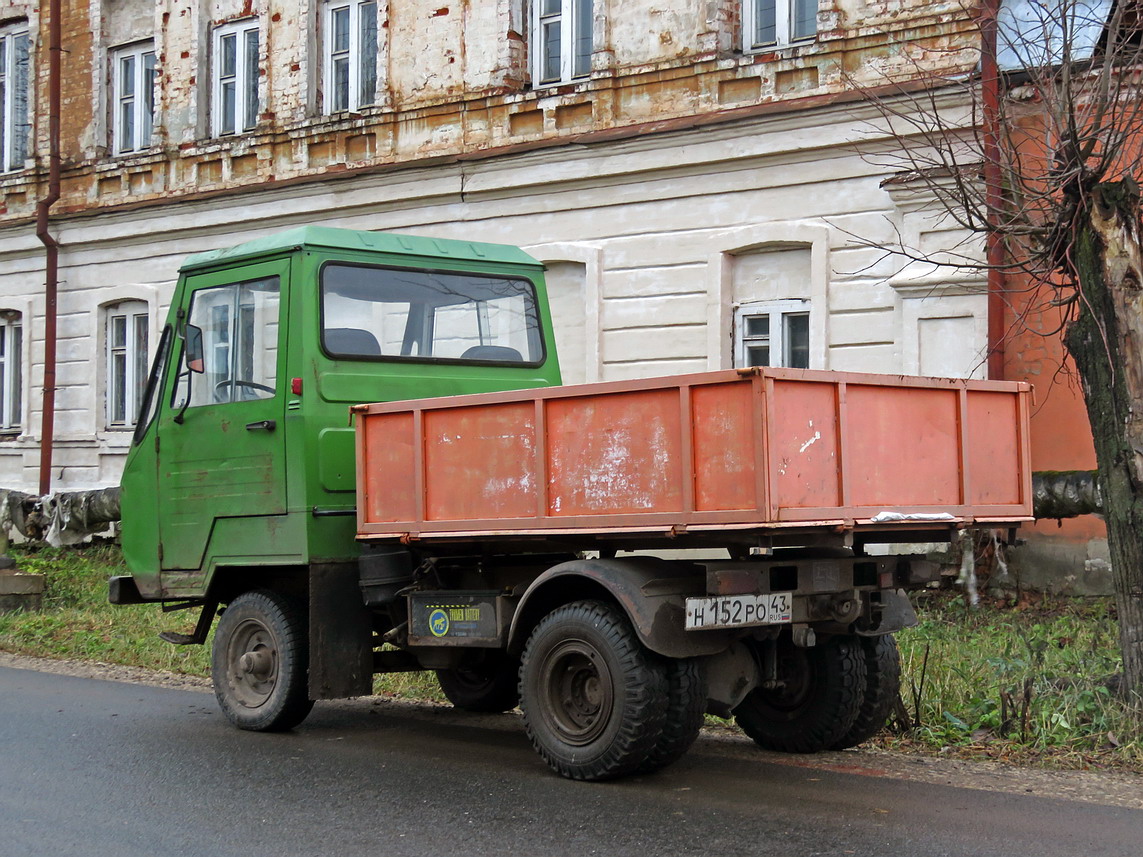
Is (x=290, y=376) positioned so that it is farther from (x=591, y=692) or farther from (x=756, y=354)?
(x=756, y=354)

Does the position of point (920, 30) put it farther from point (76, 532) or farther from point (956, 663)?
point (76, 532)

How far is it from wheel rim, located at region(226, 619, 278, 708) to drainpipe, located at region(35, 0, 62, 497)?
492 inches

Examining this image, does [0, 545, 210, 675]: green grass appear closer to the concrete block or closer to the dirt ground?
the concrete block

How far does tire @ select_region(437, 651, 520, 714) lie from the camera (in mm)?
8734

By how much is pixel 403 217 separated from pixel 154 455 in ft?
27.0

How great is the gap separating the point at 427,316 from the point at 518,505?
6.93 ft

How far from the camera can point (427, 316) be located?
866cm

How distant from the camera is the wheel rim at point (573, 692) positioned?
22.0 ft

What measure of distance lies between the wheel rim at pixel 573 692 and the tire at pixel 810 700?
957 mm

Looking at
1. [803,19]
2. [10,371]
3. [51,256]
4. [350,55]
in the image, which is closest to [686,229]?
[803,19]

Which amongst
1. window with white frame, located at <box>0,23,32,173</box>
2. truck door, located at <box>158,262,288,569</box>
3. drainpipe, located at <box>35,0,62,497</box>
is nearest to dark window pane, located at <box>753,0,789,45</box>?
truck door, located at <box>158,262,288,569</box>

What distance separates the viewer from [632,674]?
253 inches

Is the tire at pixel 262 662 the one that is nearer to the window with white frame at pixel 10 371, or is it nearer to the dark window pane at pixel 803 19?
the dark window pane at pixel 803 19

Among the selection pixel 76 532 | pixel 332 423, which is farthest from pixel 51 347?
pixel 332 423
